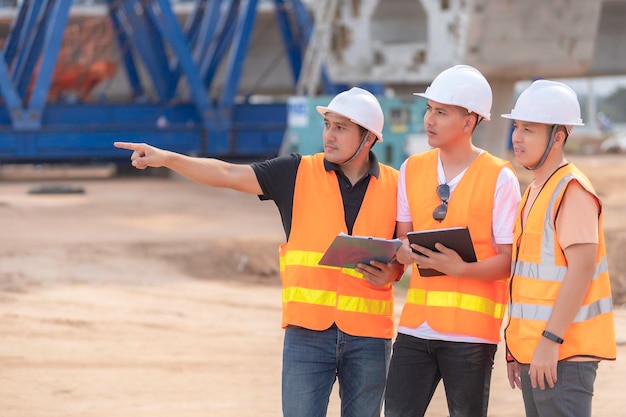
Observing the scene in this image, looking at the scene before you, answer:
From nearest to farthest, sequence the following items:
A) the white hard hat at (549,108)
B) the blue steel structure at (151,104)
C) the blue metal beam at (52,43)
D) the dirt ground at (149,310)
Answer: the white hard hat at (549,108)
the dirt ground at (149,310)
the blue metal beam at (52,43)
the blue steel structure at (151,104)

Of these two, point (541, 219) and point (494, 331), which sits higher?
point (541, 219)

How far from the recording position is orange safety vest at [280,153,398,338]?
13.7ft

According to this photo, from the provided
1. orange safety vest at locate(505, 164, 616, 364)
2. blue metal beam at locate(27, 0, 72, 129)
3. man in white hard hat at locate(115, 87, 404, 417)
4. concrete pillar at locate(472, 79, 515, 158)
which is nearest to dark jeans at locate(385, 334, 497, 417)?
man in white hard hat at locate(115, 87, 404, 417)

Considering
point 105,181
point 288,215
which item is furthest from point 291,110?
point 288,215

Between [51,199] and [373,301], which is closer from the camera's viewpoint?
[373,301]

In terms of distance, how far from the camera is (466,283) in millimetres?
4051

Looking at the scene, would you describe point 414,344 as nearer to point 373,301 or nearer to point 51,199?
point 373,301

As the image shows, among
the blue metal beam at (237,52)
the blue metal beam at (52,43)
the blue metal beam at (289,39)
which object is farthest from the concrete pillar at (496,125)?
the blue metal beam at (52,43)

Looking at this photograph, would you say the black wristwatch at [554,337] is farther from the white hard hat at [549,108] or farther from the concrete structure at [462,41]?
the concrete structure at [462,41]

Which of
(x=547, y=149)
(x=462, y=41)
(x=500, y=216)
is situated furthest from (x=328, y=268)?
(x=462, y=41)

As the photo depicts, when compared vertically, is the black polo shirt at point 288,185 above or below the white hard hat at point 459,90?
below

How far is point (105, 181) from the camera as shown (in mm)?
22766

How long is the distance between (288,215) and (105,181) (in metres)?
19.0

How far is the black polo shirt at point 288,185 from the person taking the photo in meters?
4.28
